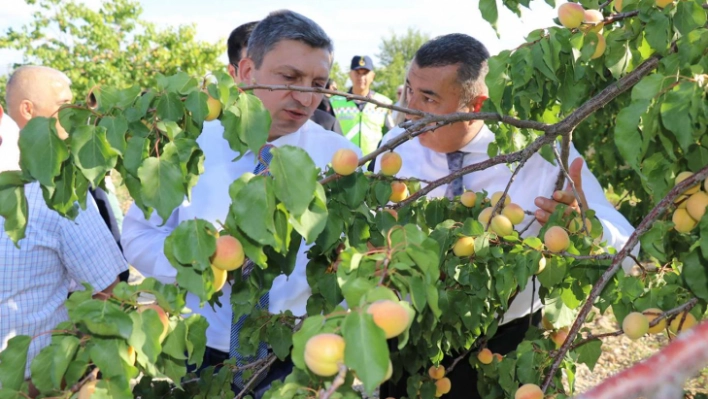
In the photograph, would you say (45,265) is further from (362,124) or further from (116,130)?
(362,124)

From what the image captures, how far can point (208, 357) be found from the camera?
235 cm

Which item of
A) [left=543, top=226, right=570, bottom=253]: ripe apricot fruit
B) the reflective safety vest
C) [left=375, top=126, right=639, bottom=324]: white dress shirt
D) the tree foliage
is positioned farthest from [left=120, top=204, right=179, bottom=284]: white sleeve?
the tree foliage

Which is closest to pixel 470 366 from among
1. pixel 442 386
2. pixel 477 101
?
pixel 442 386

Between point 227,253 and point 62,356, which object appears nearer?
point 62,356

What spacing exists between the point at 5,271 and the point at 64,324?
4.53 feet

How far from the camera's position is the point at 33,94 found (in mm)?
A: 3373

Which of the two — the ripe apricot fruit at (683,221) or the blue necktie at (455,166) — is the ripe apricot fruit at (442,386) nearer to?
the blue necktie at (455,166)

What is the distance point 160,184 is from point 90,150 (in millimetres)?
137

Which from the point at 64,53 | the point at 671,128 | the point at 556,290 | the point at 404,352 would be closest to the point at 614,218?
the point at 556,290

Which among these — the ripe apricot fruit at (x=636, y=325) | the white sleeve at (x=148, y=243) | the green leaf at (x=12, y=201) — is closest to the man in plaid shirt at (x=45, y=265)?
the white sleeve at (x=148, y=243)

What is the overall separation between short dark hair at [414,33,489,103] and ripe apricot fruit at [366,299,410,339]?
1.73 m

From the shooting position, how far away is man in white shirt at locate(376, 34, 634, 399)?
2.46 metres

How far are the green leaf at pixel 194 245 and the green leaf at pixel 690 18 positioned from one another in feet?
3.16

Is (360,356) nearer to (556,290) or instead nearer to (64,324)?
(64,324)
